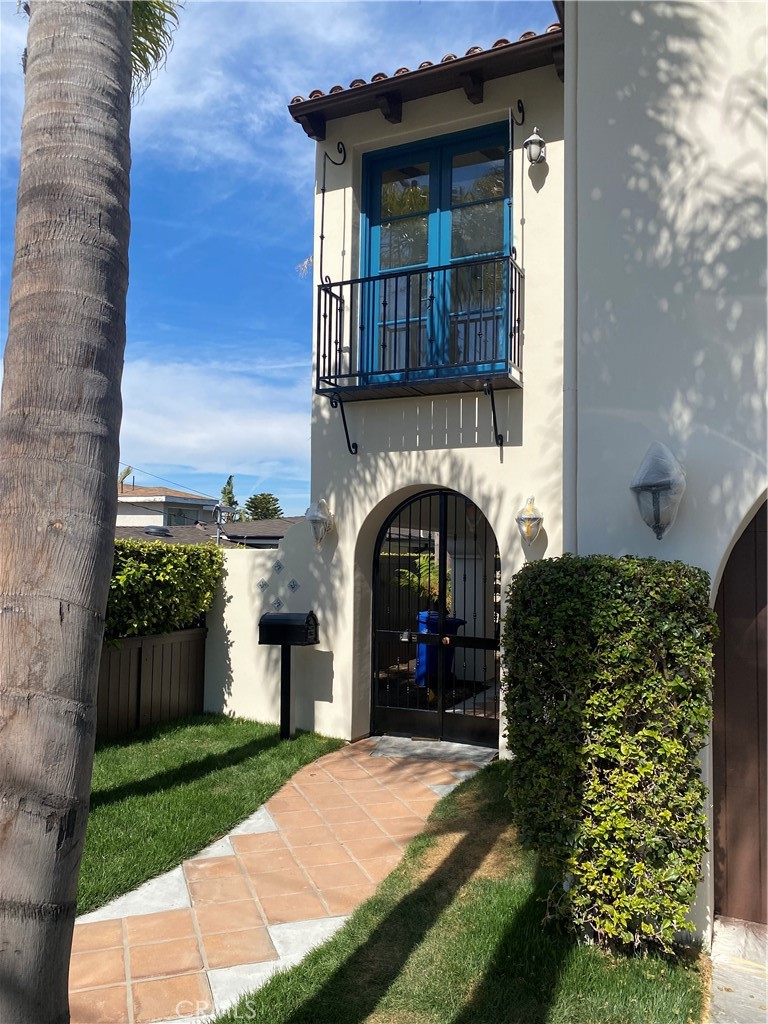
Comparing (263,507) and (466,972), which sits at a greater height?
(263,507)

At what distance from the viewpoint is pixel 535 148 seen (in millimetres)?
7301

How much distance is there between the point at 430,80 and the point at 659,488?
5893 mm

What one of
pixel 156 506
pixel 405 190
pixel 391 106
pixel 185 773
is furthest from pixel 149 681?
pixel 156 506

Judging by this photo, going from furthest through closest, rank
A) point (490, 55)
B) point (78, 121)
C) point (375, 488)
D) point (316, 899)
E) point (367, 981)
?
point (375, 488), point (490, 55), point (316, 899), point (367, 981), point (78, 121)

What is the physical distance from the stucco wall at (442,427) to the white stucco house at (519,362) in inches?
1.0

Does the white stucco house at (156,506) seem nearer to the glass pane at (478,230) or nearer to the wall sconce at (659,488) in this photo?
the glass pane at (478,230)

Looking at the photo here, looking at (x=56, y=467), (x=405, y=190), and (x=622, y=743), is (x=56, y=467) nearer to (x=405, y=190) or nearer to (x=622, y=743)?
(x=622, y=743)

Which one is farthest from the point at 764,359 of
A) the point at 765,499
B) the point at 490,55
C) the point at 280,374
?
the point at 280,374

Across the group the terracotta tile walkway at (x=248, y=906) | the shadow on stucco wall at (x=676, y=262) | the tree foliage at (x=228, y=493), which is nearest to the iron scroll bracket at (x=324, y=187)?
the shadow on stucco wall at (x=676, y=262)

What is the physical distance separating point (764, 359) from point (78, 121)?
3.76 m

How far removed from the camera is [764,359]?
413 cm

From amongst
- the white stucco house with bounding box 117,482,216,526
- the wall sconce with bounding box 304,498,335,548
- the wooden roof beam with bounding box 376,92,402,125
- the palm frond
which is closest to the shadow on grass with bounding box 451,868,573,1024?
the wall sconce with bounding box 304,498,335,548

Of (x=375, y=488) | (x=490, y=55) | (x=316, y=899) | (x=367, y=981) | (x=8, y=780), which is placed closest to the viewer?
(x=8, y=780)

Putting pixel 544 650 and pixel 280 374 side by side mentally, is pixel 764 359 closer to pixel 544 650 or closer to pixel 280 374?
pixel 544 650
